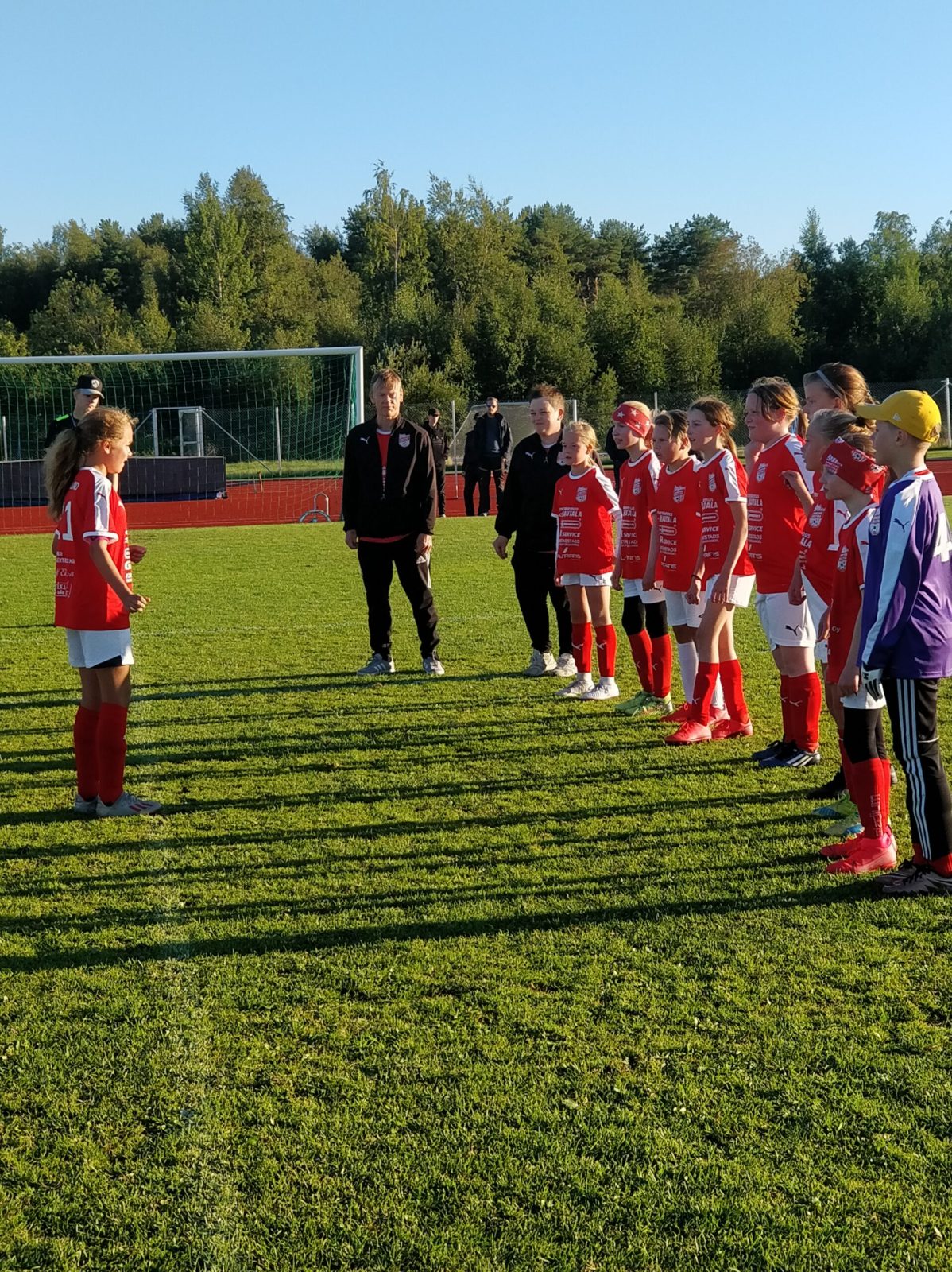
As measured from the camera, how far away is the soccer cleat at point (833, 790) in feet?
19.0

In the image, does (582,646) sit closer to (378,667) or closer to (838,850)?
(378,667)

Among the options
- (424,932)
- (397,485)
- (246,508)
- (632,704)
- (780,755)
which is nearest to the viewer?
(424,932)

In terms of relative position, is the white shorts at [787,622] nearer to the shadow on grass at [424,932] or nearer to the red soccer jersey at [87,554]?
the shadow on grass at [424,932]

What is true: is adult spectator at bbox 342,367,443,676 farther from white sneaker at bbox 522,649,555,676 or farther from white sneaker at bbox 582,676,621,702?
white sneaker at bbox 582,676,621,702

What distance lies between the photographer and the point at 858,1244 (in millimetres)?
2594

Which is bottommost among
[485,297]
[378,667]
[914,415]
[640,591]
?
[378,667]

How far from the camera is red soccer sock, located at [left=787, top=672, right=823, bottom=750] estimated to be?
6.32m

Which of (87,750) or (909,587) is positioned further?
(87,750)

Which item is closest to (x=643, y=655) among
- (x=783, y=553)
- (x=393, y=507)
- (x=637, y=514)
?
(x=637, y=514)

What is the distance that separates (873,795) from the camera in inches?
191

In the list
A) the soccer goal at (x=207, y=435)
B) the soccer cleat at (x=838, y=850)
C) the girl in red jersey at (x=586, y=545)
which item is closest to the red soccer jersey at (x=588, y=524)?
the girl in red jersey at (x=586, y=545)

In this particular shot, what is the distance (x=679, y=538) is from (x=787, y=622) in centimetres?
116

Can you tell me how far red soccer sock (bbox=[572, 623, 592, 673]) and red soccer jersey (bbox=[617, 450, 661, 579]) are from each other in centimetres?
55

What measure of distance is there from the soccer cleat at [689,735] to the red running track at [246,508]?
57.9ft
